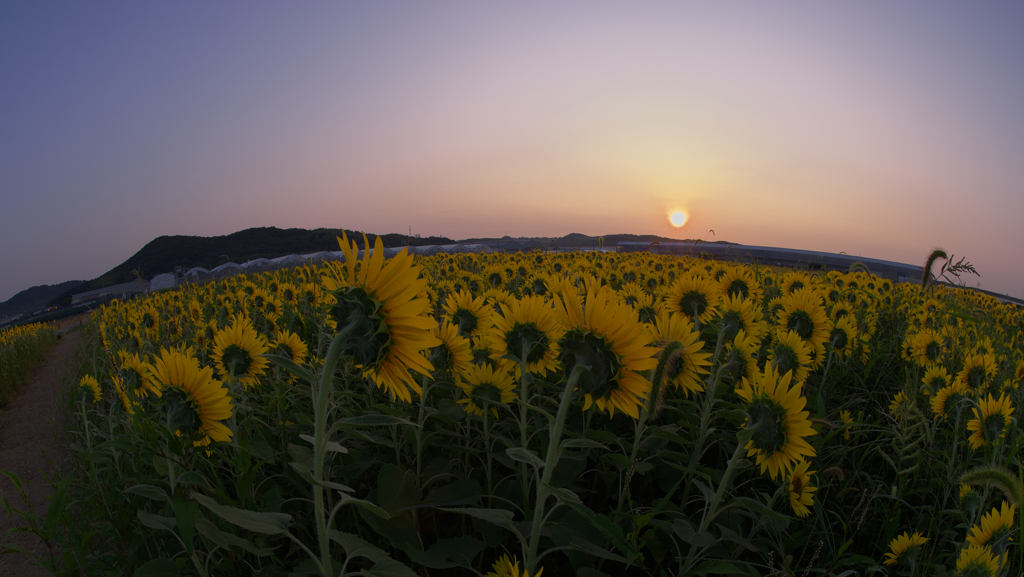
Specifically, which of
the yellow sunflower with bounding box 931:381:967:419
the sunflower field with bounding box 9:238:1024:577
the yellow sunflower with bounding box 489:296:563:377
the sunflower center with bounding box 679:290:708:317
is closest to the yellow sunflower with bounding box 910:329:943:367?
the sunflower field with bounding box 9:238:1024:577

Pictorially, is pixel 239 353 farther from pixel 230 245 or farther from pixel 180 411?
pixel 230 245

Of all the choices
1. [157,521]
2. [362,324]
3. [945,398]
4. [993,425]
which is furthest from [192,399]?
[945,398]

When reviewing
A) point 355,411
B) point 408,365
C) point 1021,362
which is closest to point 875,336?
point 1021,362

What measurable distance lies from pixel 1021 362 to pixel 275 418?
14.1ft

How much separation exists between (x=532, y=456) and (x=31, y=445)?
7026mm

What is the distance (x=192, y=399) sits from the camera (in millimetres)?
1378

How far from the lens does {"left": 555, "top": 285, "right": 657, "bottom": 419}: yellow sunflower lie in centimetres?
101

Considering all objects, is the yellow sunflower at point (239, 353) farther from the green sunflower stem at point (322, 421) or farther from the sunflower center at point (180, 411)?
the green sunflower stem at point (322, 421)

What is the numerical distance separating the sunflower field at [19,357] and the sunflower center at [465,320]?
8862mm

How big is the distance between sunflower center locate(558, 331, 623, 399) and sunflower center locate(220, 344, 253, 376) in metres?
1.56

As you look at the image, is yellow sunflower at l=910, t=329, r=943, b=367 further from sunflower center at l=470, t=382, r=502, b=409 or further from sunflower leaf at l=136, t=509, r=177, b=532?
sunflower leaf at l=136, t=509, r=177, b=532

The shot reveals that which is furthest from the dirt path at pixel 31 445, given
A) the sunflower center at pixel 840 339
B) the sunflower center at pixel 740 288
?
the sunflower center at pixel 840 339

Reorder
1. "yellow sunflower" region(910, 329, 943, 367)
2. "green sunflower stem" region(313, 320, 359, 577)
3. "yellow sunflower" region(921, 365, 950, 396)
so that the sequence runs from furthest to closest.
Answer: "yellow sunflower" region(910, 329, 943, 367) < "yellow sunflower" region(921, 365, 950, 396) < "green sunflower stem" region(313, 320, 359, 577)

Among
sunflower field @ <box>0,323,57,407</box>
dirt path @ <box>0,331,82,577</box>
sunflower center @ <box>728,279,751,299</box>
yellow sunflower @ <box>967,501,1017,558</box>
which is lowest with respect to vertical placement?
dirt path @ <box>0,331,82,577</box>
